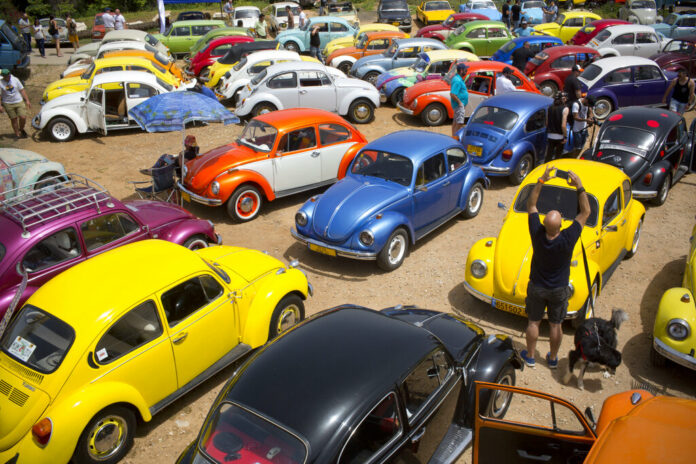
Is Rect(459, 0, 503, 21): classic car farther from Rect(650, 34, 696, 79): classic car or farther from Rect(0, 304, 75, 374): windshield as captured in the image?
Rect(0, 304, 75, 374): windshield

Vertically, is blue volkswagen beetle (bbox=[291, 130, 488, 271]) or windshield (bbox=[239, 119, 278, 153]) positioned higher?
windshield (bbox=[239, 119, 278, 153])

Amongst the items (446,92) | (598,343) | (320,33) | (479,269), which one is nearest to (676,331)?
(598,343)

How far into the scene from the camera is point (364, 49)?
1930cm

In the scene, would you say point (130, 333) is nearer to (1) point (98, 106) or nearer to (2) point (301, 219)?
Answer: (2) point (301, 219)

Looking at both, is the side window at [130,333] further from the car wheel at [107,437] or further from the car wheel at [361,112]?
the car wheel at [361,112]

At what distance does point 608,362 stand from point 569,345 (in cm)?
106

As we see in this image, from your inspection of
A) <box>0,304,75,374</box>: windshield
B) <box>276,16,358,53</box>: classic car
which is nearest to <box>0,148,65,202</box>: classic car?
<box>0,304,75,374</box>: windshield

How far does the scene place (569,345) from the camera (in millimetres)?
6516

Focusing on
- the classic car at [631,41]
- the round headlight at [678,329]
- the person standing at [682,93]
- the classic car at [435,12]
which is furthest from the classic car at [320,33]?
the round headlight at [678,329]

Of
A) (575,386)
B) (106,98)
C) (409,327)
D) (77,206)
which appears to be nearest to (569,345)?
(575,386)

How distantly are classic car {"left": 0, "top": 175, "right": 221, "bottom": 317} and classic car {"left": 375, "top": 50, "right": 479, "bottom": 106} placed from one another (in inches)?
399

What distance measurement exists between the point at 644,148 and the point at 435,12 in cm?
2077

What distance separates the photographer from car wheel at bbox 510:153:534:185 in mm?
11031

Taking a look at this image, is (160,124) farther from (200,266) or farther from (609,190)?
(609,190)
